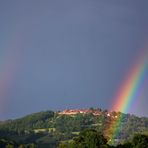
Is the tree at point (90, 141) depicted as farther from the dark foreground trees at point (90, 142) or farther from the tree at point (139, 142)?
the tree at point (139, 142)

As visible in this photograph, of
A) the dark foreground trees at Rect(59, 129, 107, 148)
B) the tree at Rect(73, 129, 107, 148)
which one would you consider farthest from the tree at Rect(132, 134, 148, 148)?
the tree at Rect(73, 129, 107, 148)

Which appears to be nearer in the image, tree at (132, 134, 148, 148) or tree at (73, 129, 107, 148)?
tree at (132, 134, 148, 148)

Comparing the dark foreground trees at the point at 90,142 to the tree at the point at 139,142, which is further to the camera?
the dark foreground trees at the point at 90,142

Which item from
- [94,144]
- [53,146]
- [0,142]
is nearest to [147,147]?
[94,144]

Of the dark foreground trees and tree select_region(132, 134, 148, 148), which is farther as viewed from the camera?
the dark foreground trees

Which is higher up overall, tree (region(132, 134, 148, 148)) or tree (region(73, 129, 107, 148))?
tree (region(73, 129, 107, 148))

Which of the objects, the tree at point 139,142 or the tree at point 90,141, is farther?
the tree at point 90,141

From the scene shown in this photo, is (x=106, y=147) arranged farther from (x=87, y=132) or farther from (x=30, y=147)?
(x=30, y=147)

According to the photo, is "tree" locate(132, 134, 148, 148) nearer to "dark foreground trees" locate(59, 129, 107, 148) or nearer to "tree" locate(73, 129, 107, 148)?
"dark foreground trees" locate(59, 129, 107, 148)

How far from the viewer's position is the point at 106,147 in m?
85.1

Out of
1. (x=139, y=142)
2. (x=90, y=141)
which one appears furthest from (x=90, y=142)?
(x=139, y=142)

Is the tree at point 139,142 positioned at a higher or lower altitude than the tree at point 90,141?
lower

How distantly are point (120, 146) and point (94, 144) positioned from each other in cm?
540

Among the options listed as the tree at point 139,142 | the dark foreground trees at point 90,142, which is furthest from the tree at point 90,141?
the tree at point 139,142
